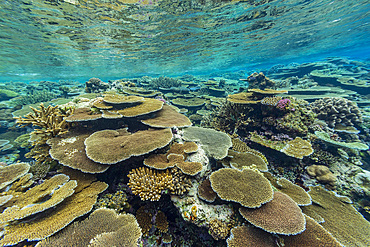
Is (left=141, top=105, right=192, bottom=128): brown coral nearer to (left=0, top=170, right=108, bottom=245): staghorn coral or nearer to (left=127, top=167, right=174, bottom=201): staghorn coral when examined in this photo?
(left=127, top=167, right=174, bottom=201): staghorn coral

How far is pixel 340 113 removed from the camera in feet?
20.6

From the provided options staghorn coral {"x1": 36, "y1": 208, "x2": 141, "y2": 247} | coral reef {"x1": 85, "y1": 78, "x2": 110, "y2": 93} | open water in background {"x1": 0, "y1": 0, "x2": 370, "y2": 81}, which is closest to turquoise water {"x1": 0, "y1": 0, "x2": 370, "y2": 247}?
staghorn coral {"x1": 36, "y1": 208, "x2": 141, "y2": 247}

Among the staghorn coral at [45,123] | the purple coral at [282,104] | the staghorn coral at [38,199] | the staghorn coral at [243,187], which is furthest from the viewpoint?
the purple coral at [282,104]

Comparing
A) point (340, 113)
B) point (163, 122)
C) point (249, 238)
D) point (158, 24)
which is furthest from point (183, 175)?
point (158, 24)

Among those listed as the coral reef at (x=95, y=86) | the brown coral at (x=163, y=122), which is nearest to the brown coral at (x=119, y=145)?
the brown coral at (x=163, y=122)

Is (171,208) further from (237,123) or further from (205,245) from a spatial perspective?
(237,123)

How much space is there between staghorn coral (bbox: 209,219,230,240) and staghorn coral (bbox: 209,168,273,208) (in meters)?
0.52

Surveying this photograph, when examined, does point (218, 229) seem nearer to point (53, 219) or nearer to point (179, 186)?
point (179, 186)

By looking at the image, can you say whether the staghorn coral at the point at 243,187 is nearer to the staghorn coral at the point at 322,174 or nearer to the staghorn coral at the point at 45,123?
the staghorn coral at the point at 322,174

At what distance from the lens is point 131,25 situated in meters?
13.8

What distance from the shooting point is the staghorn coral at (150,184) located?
9.37 ft

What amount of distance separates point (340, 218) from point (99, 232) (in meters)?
5.68

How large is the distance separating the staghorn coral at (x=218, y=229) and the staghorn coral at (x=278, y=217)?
48cm

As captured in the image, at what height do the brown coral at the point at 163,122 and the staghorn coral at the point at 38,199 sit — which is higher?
the brown coral at the point at 163,122
